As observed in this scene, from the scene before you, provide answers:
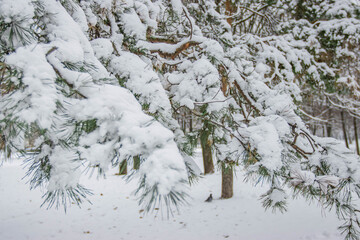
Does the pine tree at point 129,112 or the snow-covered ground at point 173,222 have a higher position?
the pine tree at point 129,112

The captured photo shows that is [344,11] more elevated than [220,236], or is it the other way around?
[344,11]

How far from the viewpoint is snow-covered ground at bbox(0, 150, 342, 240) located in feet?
16.2

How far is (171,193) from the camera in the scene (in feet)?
2.20

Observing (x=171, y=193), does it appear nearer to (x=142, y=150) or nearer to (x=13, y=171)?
(x=142, y=150)

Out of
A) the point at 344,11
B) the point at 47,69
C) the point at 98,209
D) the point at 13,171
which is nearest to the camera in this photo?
the point at 47,69

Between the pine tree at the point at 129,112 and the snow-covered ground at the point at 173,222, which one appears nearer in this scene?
the pine tree at the point at 129,112

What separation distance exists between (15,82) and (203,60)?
58.6 inches

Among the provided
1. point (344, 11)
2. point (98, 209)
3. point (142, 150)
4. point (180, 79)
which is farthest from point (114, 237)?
point (344, 11)

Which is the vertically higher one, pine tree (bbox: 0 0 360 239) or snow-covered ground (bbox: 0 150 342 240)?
pine tree (bbox: 0 0 360 239)

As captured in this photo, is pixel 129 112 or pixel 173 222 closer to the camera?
pixel 129 112

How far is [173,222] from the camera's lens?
5.64m

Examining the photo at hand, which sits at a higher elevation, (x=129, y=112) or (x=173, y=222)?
(x=129, y=112)

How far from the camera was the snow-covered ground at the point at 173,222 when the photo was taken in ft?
16.2

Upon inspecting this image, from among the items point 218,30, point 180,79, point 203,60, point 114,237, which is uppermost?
point 218,30
